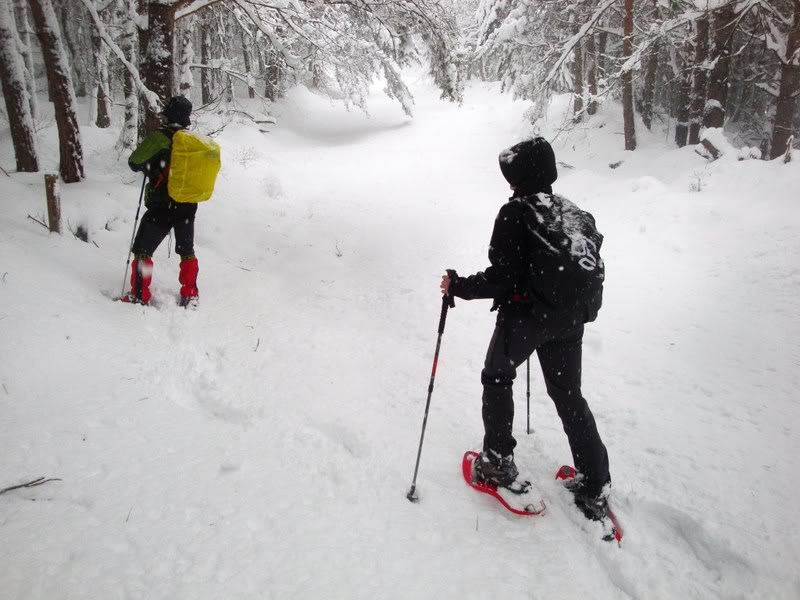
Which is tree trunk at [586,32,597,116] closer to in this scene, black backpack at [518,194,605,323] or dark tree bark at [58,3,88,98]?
black backpack at [518,194,605,323]

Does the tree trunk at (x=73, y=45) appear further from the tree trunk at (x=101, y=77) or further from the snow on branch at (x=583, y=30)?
the snow on branch at (x=583, y=30)

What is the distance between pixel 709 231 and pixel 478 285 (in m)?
7.65

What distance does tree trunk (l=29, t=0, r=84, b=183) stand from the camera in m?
7.40

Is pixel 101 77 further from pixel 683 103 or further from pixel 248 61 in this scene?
pixel 683 103

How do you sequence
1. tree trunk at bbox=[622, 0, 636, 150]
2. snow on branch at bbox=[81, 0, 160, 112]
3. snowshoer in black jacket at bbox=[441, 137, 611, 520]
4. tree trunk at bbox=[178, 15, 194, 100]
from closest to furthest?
snowshoer in black jacket at bbox=[441, 137, 611, 520]
snow on branch at bbox=[81, 0, 160, 112]
tree trunk at bbox=[178, 15, 194, 100]
tree trunk at bbox=[622, 0, 636, 150]

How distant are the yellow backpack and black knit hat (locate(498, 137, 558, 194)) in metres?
3.55

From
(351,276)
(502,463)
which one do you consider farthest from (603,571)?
(351,276)

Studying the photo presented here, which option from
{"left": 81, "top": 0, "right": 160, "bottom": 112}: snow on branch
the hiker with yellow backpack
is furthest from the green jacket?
{"left": 81, "top": 0, "right": 160, "bottom": 112}: snow on branch

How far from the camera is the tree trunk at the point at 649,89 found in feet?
50.5

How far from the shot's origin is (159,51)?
7266 mm

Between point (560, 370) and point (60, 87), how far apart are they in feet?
30.4

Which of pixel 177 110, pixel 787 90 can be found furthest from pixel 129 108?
pixel 787 90

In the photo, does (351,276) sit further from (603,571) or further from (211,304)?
(603,571)

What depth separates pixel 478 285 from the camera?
283cm
